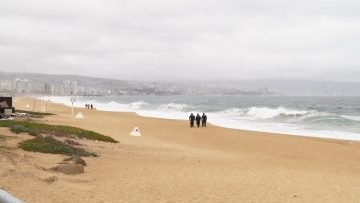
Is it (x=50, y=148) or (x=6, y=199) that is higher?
(x=6, y=199)

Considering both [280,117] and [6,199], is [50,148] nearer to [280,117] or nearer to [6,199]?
[6,199]

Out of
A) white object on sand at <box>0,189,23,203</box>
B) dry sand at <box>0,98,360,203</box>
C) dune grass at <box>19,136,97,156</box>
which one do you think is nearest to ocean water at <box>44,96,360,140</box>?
dry sand at <box>0,98,360,203</box>

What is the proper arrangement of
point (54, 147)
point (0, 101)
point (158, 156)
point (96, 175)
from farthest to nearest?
point (0, 101) → point (158, 156) → point (54, 147) → point (96, 175)

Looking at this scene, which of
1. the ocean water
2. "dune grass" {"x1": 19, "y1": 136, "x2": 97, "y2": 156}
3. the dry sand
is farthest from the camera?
the ocean water

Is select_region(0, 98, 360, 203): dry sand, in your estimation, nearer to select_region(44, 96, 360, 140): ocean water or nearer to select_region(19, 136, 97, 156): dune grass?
select_region(19, 136, 97, 156): dune grass

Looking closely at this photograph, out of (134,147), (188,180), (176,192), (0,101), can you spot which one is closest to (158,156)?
(134,147)

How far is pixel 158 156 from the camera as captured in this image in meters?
16.4

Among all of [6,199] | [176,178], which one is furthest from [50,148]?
[6,199]

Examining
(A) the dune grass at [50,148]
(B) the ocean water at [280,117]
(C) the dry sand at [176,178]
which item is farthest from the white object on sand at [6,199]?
(B) the ocean water at [280,117]

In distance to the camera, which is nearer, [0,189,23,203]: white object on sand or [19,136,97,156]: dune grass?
[0,189,23,203]: white object on sand

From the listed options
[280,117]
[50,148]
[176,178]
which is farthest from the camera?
[280,117]

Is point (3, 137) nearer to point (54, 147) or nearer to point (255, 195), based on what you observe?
point (54, 147)

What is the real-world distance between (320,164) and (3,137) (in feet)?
35.8

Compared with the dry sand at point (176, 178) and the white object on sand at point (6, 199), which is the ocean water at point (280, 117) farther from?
the white object on sand at point (6, 199)
